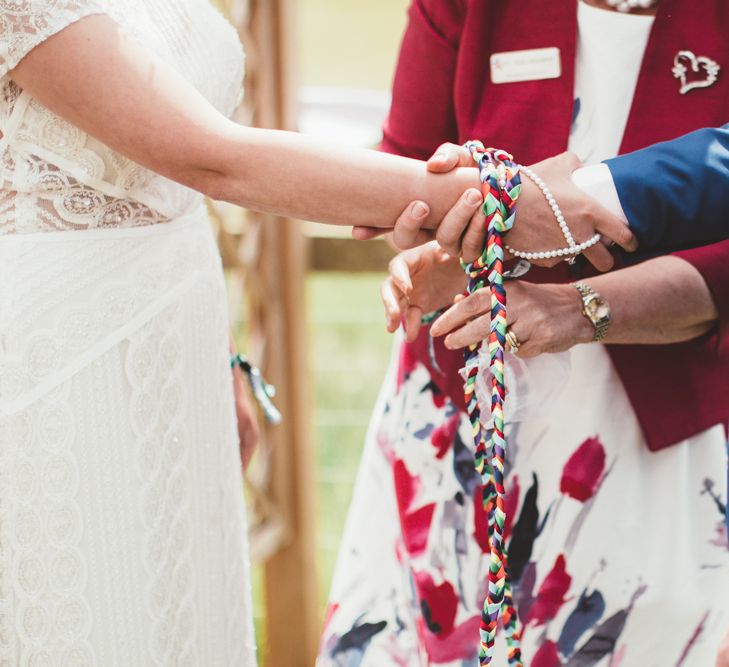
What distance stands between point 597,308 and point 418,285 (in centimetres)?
31

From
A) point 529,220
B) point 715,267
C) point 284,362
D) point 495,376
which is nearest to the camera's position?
point 495,376

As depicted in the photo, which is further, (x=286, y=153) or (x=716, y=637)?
(x=716, y=637)

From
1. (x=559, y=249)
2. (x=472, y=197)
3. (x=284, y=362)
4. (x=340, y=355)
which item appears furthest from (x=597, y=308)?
(x=340, y=355)

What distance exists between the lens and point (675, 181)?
4.48ft

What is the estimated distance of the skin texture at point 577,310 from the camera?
4.52ft

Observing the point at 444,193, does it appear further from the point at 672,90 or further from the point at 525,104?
the point at 672,90

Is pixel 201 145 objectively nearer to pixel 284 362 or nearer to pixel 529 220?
pixel 529 220

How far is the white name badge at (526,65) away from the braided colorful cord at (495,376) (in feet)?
0.83

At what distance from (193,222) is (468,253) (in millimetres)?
431

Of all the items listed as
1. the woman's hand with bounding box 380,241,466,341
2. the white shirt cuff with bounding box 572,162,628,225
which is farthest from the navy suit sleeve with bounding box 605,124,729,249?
the woman's hand with bounding box 380,241,466,341

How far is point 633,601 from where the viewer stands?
1604mm

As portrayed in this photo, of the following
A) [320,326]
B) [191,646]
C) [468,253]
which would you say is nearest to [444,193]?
[468,253]

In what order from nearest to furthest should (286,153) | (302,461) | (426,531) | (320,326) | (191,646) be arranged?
(286,153) < (191,646) < (426,531) < (302,461) < (320,326)

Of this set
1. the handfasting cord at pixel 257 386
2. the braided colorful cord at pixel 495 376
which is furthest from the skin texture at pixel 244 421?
the braided colorful cord at pixel 495 376
